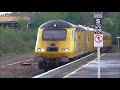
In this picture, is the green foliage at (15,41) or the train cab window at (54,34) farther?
the green foliage at (15,41)

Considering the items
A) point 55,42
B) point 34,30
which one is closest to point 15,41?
point 34,30

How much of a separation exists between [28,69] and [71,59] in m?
2.98

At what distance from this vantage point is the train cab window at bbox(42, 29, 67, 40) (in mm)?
22984

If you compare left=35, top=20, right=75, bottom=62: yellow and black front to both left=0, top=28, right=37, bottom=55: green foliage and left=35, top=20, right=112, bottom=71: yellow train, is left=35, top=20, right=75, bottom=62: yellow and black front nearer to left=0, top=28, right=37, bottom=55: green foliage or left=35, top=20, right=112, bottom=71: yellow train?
left=35, top=20, right=112, bottom=71: yellow train

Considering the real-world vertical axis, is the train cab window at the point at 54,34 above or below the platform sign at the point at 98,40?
above

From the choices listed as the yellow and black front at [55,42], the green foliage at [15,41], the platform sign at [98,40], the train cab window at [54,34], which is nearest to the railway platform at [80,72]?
the yellow and black front at [55,42]

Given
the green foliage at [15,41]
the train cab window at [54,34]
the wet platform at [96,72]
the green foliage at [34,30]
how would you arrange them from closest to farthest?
1. the wet platform at [96,72]
2. the train cab window at [54,34]
3. the green foliage at [34,30]
4. the green foliage at [15,41]

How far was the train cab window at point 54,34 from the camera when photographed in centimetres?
2298

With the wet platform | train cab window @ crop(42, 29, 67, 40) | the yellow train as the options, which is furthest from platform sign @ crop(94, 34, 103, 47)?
train cab window @ crop(42, 29, 67, 40)

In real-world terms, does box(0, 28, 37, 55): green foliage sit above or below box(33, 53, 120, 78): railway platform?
above

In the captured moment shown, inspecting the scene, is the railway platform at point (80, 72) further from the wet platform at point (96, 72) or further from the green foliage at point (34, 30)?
the green foliage at point (34, 30)

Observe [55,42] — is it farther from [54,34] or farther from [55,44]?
[54,34]
